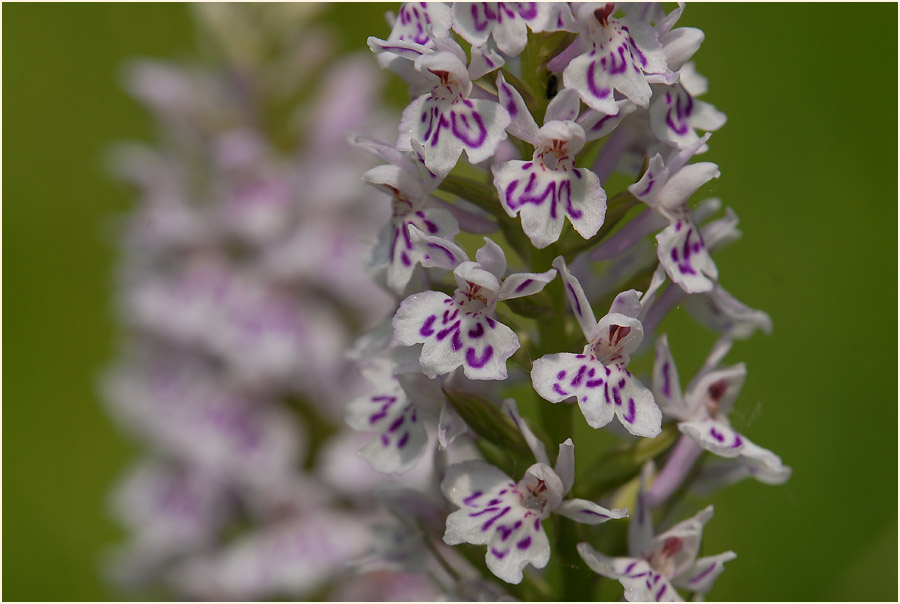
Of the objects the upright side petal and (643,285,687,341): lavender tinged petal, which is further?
(643,285,687,341): lavender tinged petal

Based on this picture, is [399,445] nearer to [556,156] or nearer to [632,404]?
[632,404]

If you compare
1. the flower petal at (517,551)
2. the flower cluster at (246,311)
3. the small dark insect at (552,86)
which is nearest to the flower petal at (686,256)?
the small dark insect at (552,86)

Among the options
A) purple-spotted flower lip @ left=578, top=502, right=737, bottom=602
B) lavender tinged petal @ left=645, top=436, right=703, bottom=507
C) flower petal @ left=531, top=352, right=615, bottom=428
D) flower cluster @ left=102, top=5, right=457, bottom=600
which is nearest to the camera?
flower petal @ left=531, top=352, right=615, bottom=428

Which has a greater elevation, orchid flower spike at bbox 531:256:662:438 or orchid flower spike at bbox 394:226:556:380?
orchid flower spike at bbox 394:226:556:380

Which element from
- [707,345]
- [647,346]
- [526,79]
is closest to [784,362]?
[707,345]

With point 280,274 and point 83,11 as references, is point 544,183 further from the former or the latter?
point 83,11

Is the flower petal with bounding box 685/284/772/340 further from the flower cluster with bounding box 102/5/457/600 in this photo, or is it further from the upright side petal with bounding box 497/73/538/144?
the flower cluster with bounding box 102/5/457/600

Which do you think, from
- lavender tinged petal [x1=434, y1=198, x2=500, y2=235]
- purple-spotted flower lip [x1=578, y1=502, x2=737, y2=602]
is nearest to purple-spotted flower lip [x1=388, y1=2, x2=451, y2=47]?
lavender tinged petal [x1=434, y1=198, x2=500, y2=235]
